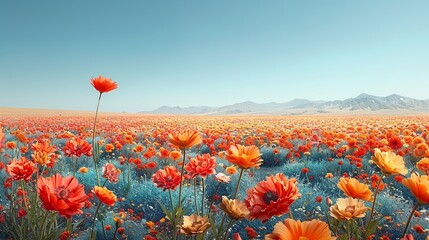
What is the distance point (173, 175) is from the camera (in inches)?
88.0

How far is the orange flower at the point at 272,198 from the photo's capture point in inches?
52.9

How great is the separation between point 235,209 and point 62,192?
853 mm

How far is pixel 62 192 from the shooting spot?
1475 mm

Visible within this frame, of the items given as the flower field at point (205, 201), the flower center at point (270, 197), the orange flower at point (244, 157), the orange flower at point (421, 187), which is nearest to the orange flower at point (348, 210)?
the flower field at point (205, 201)

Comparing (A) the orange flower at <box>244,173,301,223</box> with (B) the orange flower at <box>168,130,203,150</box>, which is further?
(B) the orange flower at <box>168,130,203,150</box>

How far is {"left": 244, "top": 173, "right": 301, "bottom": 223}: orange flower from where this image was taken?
4.41 feet

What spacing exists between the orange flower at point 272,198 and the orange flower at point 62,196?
2.66 ft

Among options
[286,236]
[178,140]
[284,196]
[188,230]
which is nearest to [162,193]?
[178,140]

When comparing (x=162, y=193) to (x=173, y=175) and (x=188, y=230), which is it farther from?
(x=188, y=230)

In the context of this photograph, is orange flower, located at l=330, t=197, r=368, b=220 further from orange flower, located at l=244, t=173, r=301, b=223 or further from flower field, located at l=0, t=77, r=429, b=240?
orange flower, located at l=244, t=173, r=301, b=223

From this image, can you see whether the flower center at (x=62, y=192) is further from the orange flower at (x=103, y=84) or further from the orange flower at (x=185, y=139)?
the orange flower at (x=103, y=84)

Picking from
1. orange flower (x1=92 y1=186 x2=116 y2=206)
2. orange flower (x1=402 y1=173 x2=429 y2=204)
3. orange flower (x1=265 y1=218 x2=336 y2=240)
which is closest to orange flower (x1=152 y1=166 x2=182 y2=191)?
orange flower (x1=92 y1=186 x2=116 y2=206)

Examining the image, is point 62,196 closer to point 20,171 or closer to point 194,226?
point 194,226

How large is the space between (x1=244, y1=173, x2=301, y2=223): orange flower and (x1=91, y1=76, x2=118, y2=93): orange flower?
1.93 meters
